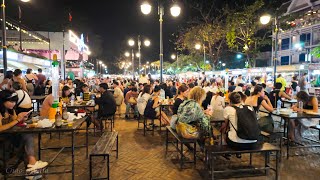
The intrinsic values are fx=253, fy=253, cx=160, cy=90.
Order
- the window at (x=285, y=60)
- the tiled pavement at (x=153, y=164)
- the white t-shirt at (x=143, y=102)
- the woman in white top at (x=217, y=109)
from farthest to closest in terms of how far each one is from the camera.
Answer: the window at (x=285, y=60), the white t-shirt at (x=143, y=102), the woman in white top at (x=217, y=109), the tiled pavement at (x=153, y=164)

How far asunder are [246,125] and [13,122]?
12.7ft

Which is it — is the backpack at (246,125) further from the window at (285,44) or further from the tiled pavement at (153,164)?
the window at (285,44)

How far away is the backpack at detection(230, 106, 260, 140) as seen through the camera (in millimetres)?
4289

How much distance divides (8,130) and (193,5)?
83.7 ft

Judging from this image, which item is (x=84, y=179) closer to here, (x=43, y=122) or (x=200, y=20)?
(x=43, y=122)

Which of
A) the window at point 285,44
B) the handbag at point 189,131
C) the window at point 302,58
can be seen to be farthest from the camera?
the window at point 285,44

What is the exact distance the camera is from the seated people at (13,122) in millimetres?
4195

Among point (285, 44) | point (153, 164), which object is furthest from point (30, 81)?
point (285, 44)

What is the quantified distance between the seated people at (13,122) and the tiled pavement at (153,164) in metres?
0.41

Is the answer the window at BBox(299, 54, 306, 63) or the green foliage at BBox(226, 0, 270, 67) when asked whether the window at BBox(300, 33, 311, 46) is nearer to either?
the window at BBox(299, 54, 306, 63)

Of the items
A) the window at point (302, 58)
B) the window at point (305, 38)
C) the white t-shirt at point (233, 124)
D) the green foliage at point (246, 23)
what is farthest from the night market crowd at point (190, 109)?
the window at point (302, 58)

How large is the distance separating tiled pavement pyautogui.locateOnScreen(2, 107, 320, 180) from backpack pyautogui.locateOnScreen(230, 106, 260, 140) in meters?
1.06

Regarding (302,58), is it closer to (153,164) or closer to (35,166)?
(153,164)

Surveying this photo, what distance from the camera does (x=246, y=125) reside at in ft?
14.1
